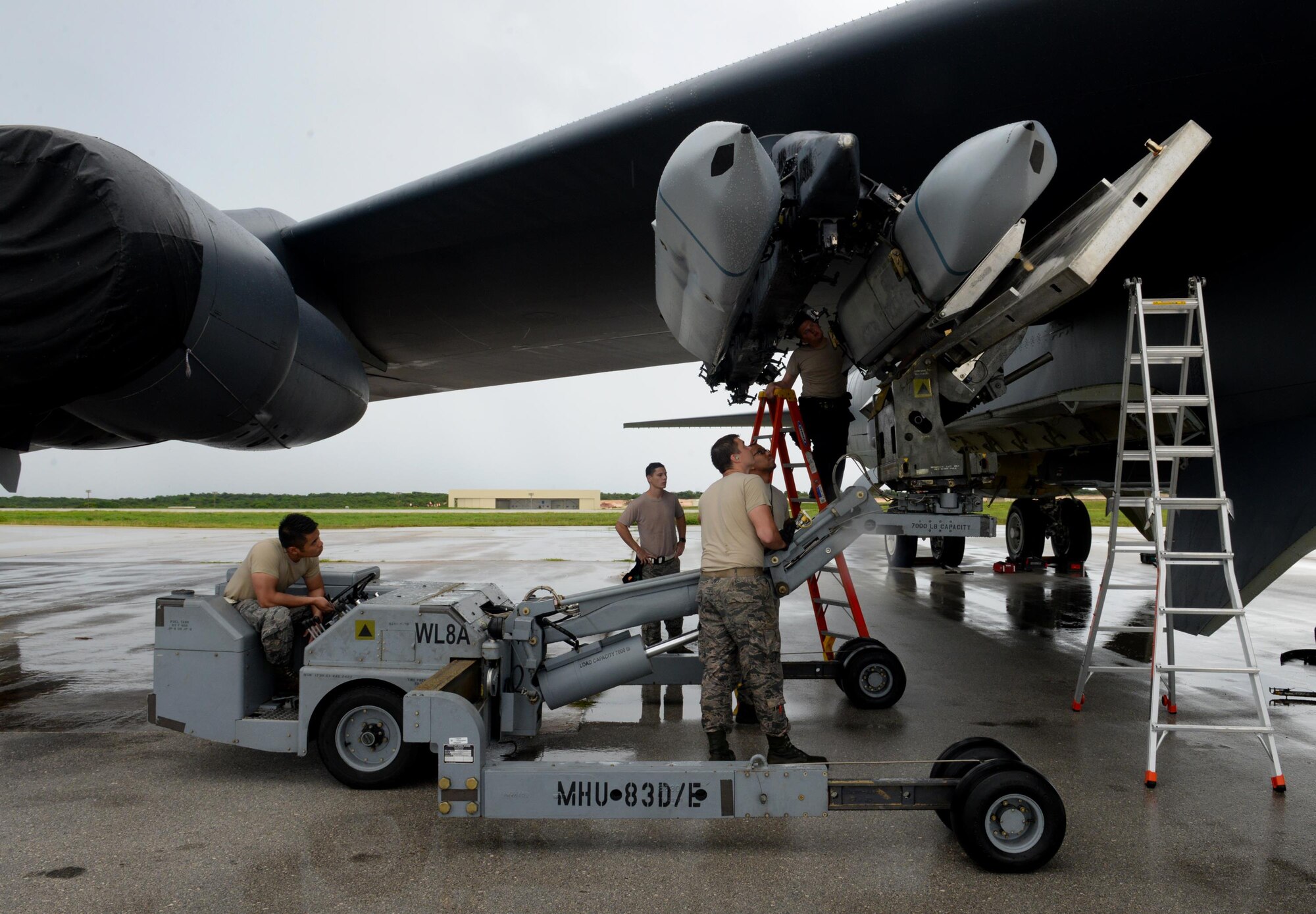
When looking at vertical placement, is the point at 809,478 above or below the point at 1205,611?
above

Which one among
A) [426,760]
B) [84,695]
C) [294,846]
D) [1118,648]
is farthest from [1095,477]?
[84,695]

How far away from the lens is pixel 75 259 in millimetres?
3754

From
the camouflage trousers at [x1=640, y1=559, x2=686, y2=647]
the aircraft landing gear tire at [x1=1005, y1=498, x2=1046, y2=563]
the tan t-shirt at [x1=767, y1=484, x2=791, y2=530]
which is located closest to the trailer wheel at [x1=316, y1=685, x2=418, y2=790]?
the tan t-shirt at [x1=767, y1=484, x2=791, y2=530]

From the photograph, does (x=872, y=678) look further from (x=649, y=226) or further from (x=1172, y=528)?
(x=649, y=226)

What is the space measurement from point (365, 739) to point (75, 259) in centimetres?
267

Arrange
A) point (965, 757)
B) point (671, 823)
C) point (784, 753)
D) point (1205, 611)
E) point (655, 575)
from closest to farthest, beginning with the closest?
point (965, 757) < point (671, 823) < point (784, 753) < point (1205, 611) < point (655, 575)

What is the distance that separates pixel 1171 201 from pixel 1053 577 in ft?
33.1

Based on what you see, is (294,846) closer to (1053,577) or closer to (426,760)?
(426,760)

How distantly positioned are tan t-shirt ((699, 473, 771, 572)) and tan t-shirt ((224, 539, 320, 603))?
7.91 feet

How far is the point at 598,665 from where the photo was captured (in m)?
4.06

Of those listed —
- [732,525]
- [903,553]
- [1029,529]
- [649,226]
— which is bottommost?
[903,553]

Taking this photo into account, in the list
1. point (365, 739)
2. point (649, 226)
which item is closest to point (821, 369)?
point (649, 226)

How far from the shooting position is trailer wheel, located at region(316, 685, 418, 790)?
3791 millimetres

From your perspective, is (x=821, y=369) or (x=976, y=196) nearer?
(x=976, y=196)
